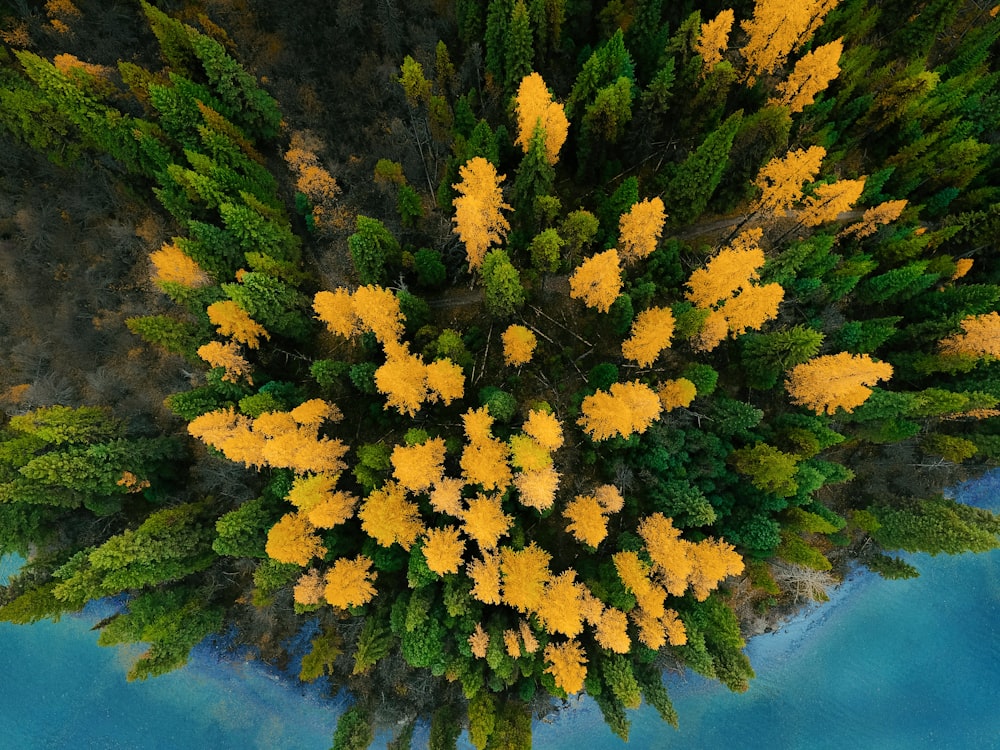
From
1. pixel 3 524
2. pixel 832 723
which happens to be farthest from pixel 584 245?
pixel 832 723

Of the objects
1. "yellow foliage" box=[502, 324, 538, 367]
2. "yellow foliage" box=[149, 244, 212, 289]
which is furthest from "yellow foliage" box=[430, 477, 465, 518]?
"yellow foliage" box=[149, 244, 212, 289]

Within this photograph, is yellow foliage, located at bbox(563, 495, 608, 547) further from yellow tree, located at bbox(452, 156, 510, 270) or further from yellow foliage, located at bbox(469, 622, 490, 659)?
yellow tree, located at bbox(452, 156, 510, 270)

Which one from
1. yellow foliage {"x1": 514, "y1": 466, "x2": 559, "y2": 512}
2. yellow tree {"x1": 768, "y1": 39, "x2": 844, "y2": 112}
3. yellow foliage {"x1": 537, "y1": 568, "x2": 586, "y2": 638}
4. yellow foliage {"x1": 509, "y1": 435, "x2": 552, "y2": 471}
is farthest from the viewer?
yellow tree {"x1": 768, "y1": 39, "x2": 844, "y2": 112}

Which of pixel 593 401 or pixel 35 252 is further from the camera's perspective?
pixel 35 252

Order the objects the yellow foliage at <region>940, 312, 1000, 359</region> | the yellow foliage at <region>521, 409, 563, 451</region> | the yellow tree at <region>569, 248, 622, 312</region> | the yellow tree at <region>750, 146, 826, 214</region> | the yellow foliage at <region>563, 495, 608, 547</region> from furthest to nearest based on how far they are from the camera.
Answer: the yellow tree at <region>750, 146, 826, 214</region> → the yellow foliage at <region>940, 312, 1000, 359</region> → the yellow foliage at <region>563, 495, 608, 547</region> → the yellow tree at <region>569, 248, 622, 312</region> → the yellow foliage at <region>521, 409, 563, 451</region>

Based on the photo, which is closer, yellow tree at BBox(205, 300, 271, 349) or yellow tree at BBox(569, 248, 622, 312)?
yellow tree at BBox(569, 248, 622, 312)

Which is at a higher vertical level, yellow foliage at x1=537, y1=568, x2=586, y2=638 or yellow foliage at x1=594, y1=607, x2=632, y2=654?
yellow foliage at x1=537, y1=568, x2=586, y2=638

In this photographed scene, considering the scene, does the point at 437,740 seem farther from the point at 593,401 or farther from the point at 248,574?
the point at 593,401
